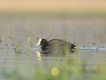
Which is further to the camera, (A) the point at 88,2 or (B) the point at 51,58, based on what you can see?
(A) the point at 88,2

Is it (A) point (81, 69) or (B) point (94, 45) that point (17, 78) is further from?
(B) point (94, 45)

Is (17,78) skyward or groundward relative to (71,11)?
groundward

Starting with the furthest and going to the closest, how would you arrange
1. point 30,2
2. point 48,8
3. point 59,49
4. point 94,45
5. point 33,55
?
1. point 30,2
2. point 48,8
3. point 94,45
4. point 59,49
5. point 33,55

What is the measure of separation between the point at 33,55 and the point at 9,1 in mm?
31360

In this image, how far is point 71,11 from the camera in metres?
38.1

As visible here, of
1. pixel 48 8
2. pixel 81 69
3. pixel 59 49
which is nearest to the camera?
pixel 81 69

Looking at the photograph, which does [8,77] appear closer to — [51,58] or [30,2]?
[51,58]

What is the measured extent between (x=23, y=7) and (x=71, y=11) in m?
5.49

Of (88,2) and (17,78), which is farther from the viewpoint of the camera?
(88,2)

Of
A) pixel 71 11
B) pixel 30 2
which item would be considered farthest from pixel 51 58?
pixel 30 2

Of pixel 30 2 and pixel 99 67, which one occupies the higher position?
pixel 30 2

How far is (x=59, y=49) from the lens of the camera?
13.5m

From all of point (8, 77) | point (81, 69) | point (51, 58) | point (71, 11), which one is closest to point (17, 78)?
point (8, 77)

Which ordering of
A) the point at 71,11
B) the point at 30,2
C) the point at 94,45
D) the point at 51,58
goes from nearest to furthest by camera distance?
1. the point at 51,58
2. the point at 94,45
3. the point at 71,11
4. the point at 30,2
